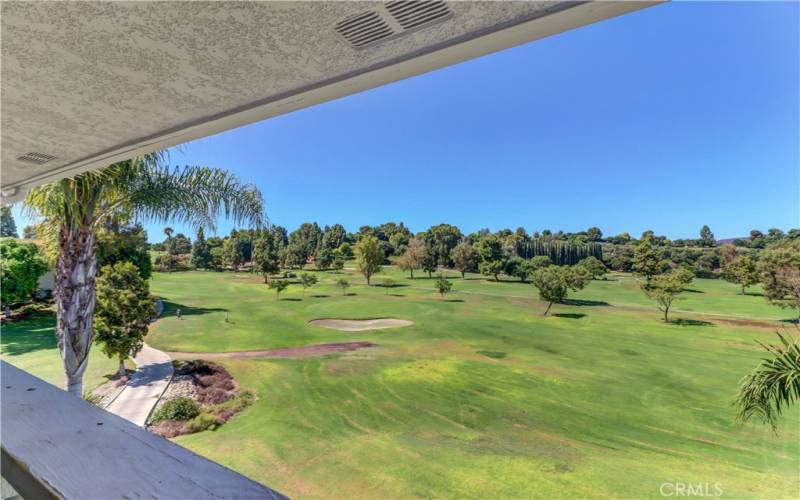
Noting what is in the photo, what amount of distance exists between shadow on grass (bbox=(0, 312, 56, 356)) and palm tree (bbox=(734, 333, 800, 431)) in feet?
73.2

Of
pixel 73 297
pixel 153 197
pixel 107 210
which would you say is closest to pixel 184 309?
pixel 73 297

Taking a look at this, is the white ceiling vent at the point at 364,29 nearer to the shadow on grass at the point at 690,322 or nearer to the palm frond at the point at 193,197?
the palm frond at the point at 193,197

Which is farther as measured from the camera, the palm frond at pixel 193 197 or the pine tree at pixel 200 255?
the pine tree at pixel 200 255

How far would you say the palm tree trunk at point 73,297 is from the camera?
199 inches

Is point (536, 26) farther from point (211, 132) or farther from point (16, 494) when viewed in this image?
point (16, 494)

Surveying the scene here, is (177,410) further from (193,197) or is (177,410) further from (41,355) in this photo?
(41,355)

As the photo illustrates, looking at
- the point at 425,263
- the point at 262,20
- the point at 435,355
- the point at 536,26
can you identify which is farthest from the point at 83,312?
the point at 425,263

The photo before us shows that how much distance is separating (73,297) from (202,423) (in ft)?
20.3

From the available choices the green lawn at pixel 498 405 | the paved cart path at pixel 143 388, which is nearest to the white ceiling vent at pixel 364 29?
the green lawn at pixel 498 405

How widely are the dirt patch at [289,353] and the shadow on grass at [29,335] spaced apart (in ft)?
16.7

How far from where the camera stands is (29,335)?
1566cm

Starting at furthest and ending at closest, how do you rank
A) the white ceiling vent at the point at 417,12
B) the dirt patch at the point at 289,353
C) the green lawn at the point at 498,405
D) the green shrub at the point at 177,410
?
the dirt patch at the point at 289,353, the green shrub at the point at 177,410, the green lawn at the point at 498,405, the white ceiling vent at the point at 417,12

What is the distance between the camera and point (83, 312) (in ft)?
17.3

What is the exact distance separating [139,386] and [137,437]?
47.1 feet
